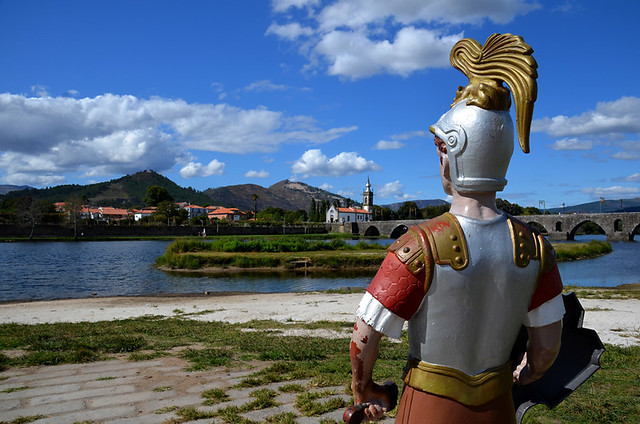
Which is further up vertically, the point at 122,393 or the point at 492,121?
the point at 492,121

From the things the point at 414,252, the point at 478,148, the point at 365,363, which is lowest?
the point at 365,363

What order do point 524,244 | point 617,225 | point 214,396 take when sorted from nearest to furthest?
1. point 524,244
2. point 214,396
3. point 617,225

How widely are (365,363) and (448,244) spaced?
705mm

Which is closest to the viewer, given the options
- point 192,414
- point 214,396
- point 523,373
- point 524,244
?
point 524,244

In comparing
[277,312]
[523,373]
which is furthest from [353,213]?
[523,373]

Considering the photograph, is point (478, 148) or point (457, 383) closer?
point (457, 383)

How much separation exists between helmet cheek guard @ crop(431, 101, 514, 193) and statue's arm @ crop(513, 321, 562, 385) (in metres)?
0.76

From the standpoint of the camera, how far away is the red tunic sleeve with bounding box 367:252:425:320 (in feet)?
7.09

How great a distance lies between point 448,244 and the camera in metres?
2.18

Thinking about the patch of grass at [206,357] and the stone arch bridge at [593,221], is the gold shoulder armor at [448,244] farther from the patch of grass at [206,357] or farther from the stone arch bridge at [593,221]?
the stone arch bridge at [593,221]

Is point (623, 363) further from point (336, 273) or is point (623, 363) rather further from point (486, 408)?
point (336, 273)

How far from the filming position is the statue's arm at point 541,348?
2.35 metres

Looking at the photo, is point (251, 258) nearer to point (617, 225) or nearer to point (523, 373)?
point (523, 373)

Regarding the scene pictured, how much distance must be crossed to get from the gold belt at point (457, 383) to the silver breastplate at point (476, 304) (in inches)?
1.3
